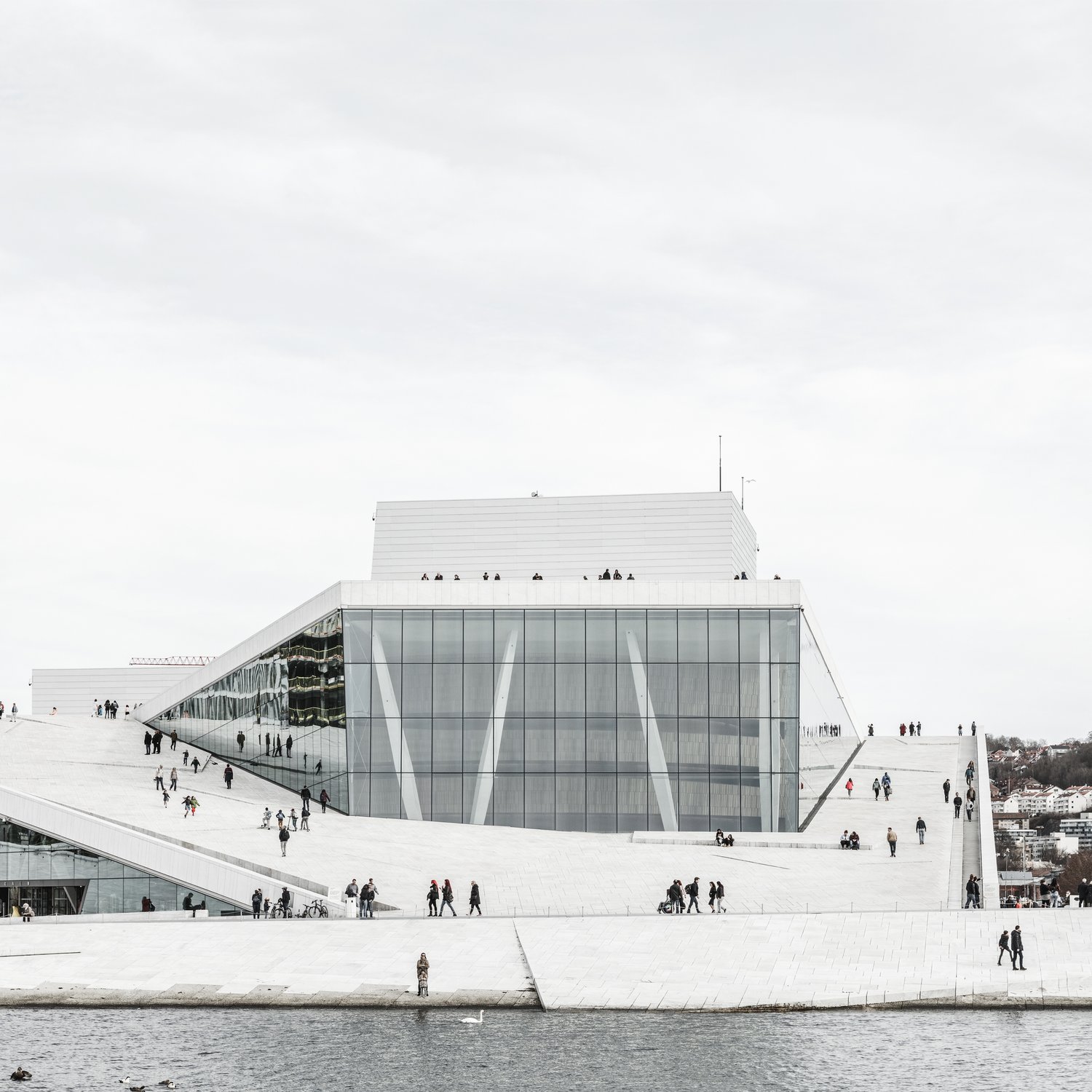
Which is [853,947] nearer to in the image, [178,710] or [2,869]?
[2,869]

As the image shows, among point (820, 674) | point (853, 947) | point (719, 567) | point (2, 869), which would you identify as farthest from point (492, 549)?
point (853, 947)

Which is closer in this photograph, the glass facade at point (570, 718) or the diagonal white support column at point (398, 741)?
the glass facade at point (570, 718)

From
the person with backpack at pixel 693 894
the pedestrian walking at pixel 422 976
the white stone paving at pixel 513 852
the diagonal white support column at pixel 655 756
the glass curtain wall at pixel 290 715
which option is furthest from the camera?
the glass curtain wall at pixel 290 715

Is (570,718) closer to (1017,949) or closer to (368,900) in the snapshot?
(368,900)

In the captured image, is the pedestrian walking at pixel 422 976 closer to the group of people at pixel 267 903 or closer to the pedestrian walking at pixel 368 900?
the pedestrian walking at pixel 368 900

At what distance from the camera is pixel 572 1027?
107ft

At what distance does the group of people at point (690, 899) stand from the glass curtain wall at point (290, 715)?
1746 cm

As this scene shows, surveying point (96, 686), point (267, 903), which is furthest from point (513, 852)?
point (96, 686)

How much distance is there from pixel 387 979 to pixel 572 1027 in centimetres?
505

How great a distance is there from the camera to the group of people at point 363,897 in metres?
40.8

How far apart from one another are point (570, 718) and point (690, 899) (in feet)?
47.3

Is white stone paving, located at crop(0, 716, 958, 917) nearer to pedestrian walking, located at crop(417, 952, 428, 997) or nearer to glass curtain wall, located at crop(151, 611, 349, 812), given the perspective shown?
glass curtain wall, located at crop(151, 611, 349, 812)

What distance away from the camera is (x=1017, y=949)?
36.0 m

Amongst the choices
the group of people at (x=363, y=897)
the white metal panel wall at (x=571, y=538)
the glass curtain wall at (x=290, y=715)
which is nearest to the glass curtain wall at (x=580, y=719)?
the glass curtain wall at (x=290, y=715)
